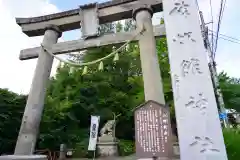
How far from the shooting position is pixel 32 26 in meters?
7.10

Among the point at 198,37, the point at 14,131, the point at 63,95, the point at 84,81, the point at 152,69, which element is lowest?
the point at 14,131

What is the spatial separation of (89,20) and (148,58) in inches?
92.5

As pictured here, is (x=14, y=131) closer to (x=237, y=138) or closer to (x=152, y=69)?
(x=152, y=69)

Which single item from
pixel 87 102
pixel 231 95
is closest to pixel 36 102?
pixel 87 102

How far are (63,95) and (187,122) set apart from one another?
28.8 feet

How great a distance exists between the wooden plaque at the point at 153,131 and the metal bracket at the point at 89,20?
3177mm

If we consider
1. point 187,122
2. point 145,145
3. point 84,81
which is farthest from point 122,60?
point 187,122

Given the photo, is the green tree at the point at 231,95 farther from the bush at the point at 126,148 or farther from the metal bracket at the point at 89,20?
the metal bracket at the point at 89,20

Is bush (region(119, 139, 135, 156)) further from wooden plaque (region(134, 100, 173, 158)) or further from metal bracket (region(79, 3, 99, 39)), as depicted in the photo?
wooden plaque (region(134, 100, 173, 158))

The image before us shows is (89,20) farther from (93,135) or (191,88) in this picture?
(191,88)

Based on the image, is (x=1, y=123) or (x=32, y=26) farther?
(x=1, y=123)

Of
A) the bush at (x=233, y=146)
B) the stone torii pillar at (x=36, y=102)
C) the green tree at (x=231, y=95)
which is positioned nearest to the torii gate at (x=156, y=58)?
the stone torii pillar at (x=36, y=102)

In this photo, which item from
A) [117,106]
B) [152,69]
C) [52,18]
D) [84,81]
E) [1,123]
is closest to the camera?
[152,69]

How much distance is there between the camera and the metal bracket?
6.38 meters
